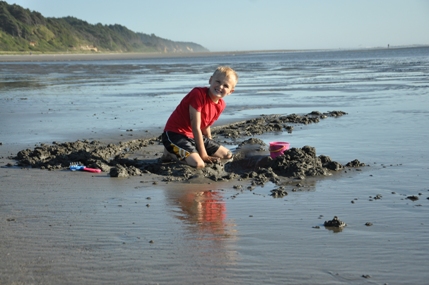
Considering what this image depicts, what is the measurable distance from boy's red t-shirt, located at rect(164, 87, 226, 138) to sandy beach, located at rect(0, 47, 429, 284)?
19.7 inches

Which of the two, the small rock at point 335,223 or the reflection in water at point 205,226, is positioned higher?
the small rock at point 335,223

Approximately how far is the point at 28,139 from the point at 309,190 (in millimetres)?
4613

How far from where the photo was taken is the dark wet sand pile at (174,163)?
5602 millimetres

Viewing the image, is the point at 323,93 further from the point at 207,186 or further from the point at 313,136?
the point at 207,186

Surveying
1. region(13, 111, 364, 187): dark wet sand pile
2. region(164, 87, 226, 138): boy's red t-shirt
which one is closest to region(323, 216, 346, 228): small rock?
region(13, 111, 364, 187): dark wet sand pile

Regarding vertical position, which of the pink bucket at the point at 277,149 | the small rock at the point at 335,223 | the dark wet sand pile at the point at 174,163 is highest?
the pink bucket at the point at 277,149

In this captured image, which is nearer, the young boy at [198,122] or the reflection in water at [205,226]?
the reflection in water at [205,226]

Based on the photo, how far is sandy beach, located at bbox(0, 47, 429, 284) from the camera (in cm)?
313

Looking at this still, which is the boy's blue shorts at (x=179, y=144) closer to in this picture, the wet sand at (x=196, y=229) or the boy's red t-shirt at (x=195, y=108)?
the boy's red t-shirt at (x=195, y=108)

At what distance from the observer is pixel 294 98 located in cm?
1375

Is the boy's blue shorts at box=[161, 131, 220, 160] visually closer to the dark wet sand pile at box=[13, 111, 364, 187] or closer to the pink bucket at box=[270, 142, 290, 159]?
the dark wet sand pile at box=[13, 111, 364, 187]

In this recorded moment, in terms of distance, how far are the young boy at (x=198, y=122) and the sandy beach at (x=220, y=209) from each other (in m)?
0.21

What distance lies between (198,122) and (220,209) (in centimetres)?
186

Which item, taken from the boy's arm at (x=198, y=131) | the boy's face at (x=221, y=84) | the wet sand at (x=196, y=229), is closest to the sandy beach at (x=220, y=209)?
the wet sand at (x=196, y=229)
